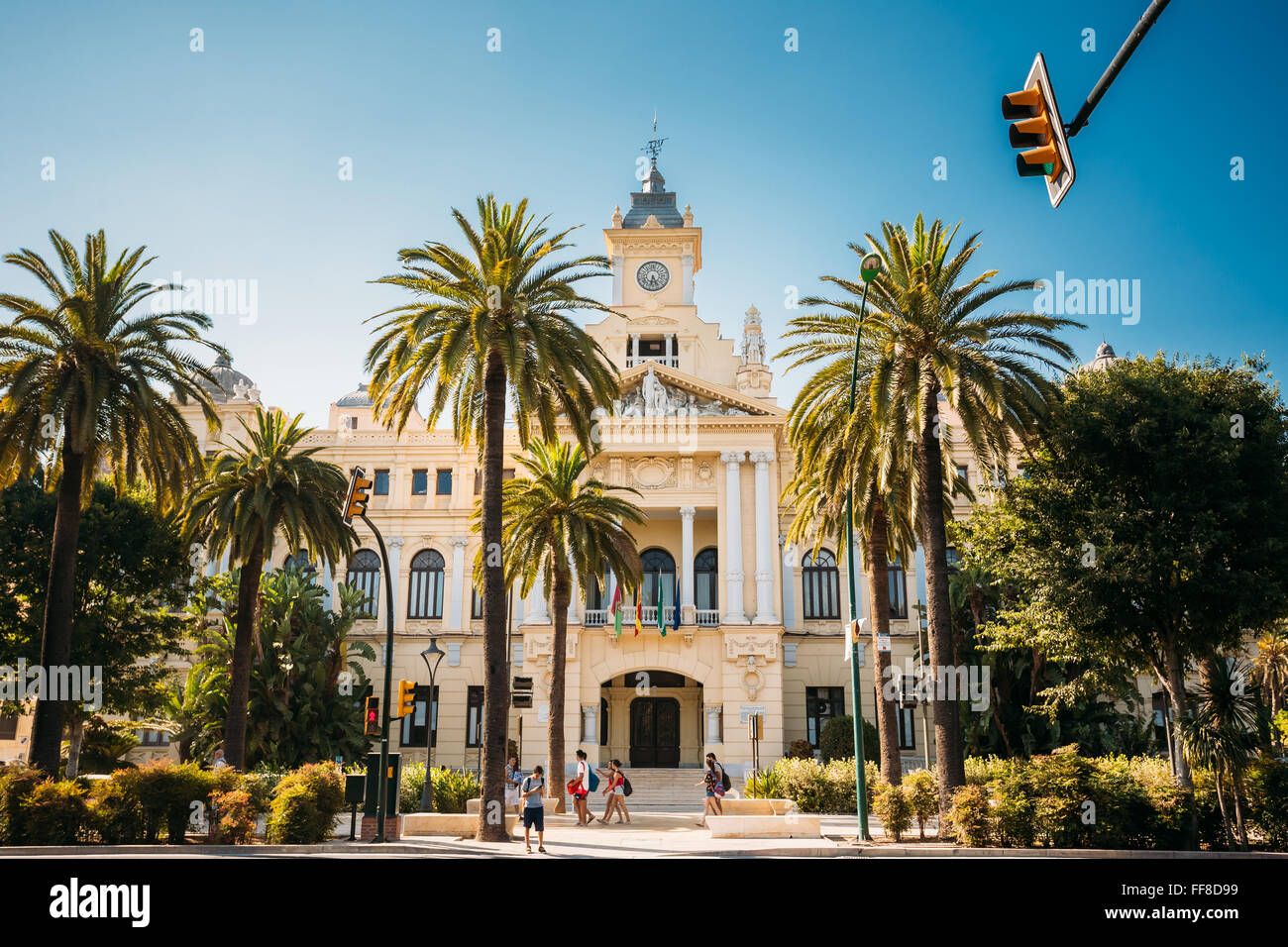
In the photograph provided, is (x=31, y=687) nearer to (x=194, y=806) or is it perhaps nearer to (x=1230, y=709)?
(x=194, y=806)

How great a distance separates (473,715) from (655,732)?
821 cm

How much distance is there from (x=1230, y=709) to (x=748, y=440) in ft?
83.2

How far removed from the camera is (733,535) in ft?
139

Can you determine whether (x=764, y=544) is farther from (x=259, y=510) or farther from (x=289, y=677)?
(x=259, y=510)

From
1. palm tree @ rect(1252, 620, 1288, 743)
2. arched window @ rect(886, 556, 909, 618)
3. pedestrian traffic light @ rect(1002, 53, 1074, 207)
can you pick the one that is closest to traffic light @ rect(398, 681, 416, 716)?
pedestrian traffic light @ rect(1002, 53, 1074, 207)

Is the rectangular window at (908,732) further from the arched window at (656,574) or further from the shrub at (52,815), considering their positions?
the shrub at (52,815)

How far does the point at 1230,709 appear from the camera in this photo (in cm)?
1986

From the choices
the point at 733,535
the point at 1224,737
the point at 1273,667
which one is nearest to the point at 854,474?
the point at 1224,737

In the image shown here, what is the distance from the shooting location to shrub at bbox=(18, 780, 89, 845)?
19016 millimetres

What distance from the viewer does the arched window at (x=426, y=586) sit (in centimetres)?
4719

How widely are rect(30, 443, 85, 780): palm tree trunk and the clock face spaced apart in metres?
28.3
